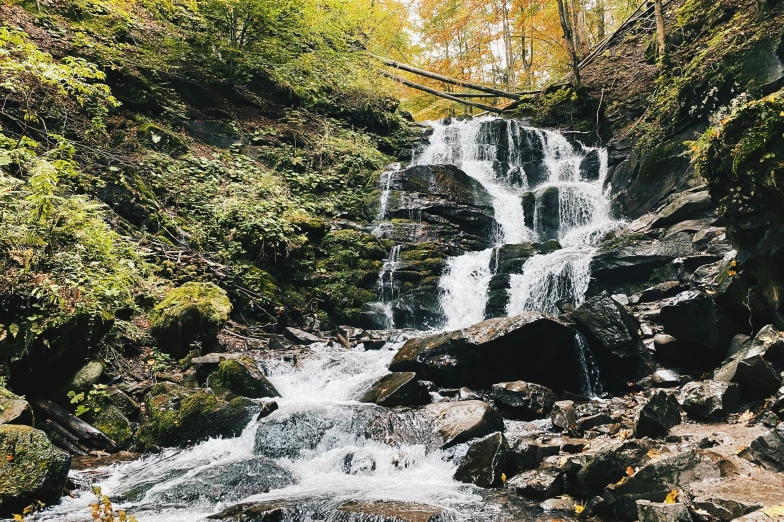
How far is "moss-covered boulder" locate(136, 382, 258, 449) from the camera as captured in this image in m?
6.26

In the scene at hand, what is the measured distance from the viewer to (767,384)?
541 centimetres

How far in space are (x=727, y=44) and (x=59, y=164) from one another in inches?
615

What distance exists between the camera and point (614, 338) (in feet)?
27.0

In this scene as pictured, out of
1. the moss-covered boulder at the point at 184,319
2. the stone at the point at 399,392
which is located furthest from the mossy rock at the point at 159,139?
the stone at the point at 399,392

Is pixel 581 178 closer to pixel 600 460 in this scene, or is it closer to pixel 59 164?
pixel 600 460

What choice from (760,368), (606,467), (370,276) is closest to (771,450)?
(606,467)

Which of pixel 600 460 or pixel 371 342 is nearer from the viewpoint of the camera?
pixel 600 460

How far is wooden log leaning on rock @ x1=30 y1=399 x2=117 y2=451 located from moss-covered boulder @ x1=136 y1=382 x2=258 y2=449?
42 cm

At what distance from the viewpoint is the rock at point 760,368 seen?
5.41 m

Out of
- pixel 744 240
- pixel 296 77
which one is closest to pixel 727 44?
pixel 744 240

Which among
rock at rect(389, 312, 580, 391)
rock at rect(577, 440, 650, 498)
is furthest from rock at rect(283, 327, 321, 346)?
rock at rect(577, 440, 650, 498)

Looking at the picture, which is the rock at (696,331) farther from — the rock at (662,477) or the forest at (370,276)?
the rock at (662,477)

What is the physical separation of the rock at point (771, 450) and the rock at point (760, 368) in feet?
6.54

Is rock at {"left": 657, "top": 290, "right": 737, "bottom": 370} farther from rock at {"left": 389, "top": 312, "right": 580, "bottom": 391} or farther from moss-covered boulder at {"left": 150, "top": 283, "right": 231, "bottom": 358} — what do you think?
moss-covered boulder at {"left": 150, "top": 283, "right": 231, "bottom": 358}
